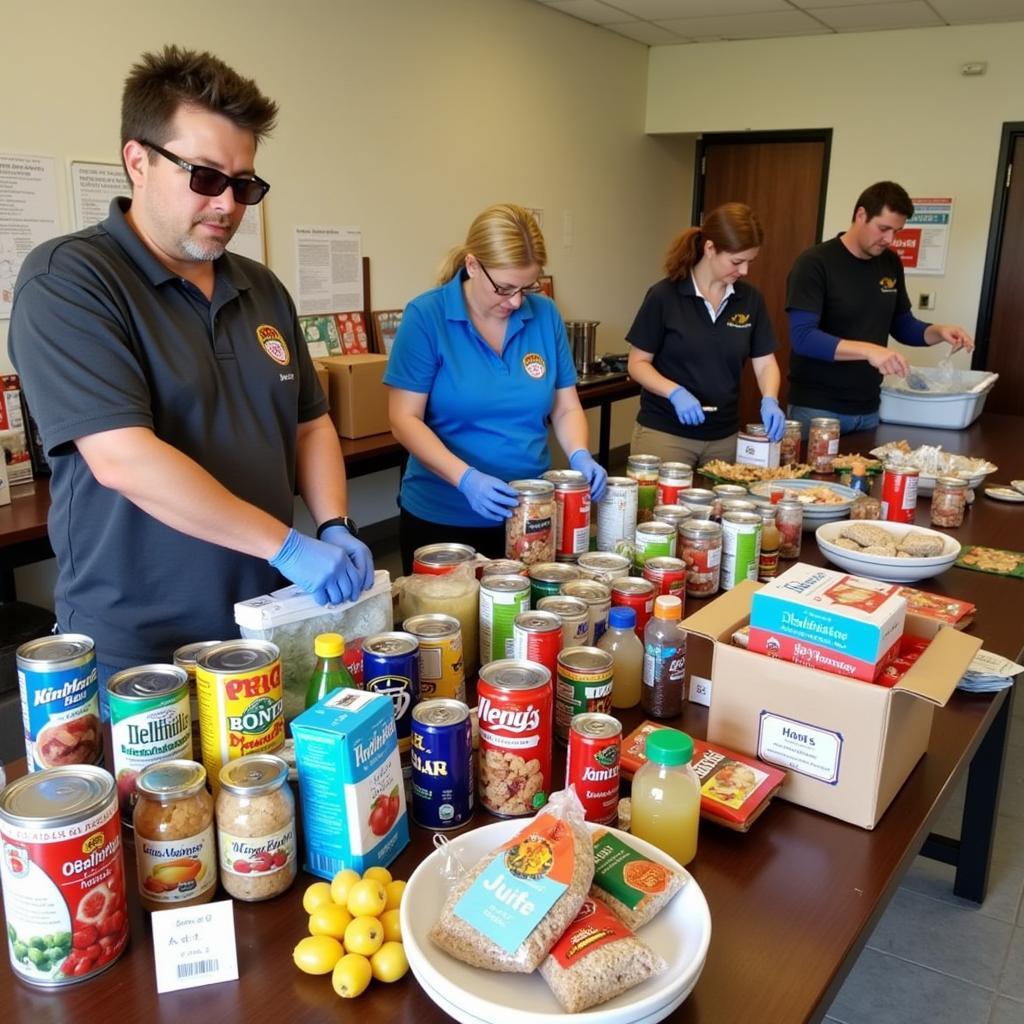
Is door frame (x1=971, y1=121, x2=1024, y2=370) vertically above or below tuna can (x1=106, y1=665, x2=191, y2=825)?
above

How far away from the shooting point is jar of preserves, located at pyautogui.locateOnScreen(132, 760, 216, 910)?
914 mm

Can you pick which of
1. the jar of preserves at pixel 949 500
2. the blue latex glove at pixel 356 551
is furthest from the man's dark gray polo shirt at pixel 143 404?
the jar of preserves at pixel 949 500

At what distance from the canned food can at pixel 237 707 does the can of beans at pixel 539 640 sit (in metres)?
0.32

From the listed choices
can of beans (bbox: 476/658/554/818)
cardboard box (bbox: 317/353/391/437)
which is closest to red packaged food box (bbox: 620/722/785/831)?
can of beans (bbox: 476/658/554/818)

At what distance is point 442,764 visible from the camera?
105cm

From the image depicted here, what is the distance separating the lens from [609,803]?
107 centimetres

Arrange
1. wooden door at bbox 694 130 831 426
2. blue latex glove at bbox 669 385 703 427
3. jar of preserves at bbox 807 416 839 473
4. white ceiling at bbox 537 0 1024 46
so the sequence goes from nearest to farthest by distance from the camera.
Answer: jar of preserves at bbox 807 416 839 473
blue latex glove at bbox 669 385 703 427
white ceiling at bbox 537 0 1024 46
wooden door at bbox 694 130 831 426

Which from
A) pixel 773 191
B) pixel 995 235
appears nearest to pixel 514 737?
pixel 995 235

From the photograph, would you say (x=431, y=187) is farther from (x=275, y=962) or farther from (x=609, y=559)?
(x=275, y=962)

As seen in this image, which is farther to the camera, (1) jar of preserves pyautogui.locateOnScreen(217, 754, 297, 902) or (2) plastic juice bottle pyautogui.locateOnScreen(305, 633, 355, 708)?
(2) plastic juice bottle pyautogui.locateOnScreen(305, 633, 355, 708)

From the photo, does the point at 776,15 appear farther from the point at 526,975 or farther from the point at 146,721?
the point at 526,975

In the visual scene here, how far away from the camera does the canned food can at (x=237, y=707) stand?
1.02 meters

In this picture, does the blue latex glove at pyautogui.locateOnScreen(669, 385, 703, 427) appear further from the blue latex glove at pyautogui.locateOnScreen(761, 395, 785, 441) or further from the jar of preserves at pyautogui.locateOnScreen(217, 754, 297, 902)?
the jar of preserves at pyautogui.locateOnScreen(217, 754, 297, 902)

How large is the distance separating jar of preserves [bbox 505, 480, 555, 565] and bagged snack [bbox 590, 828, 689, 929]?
764 millimetres
